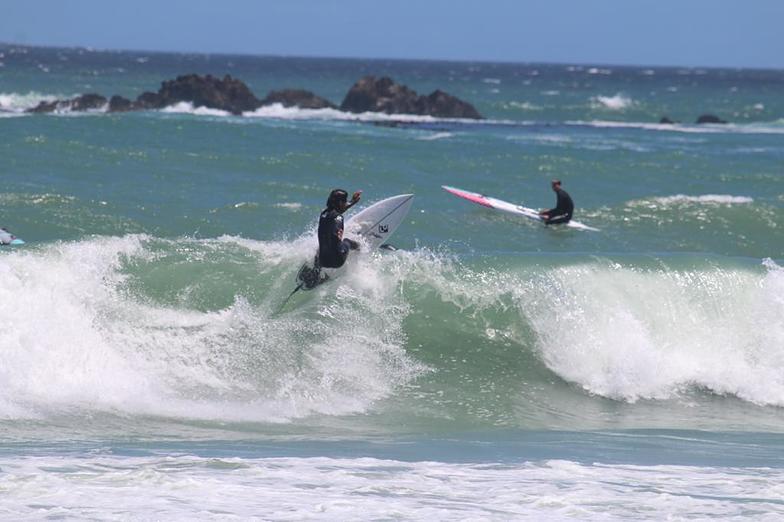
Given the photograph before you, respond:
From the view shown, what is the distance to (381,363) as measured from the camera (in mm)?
12445

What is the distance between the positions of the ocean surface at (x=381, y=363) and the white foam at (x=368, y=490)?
3cm

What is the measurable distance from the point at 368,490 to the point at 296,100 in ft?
160

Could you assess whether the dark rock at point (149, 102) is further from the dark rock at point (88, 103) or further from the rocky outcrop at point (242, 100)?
the dark rock at point (88, 103)

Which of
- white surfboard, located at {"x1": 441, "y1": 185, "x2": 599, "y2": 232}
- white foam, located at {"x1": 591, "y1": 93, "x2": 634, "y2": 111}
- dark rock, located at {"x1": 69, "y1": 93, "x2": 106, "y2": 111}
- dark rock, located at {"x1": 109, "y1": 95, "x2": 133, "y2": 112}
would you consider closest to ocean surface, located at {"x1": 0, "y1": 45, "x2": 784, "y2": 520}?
white surfboard, located at {"x1": 441, "y1": 185, "x2": 599, "y2": 232}

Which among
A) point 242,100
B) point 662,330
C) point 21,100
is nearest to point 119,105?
point 242,100

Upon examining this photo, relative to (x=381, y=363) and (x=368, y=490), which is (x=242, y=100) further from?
(x=368, y=490)

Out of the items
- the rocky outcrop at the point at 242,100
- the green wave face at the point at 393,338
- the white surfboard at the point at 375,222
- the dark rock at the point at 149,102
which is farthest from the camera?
the dark rock at the point at 149,102

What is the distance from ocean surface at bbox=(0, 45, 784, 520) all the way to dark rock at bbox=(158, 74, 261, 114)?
2889cm

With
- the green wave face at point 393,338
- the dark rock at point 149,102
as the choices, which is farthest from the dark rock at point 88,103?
the green wave face at point 393,338

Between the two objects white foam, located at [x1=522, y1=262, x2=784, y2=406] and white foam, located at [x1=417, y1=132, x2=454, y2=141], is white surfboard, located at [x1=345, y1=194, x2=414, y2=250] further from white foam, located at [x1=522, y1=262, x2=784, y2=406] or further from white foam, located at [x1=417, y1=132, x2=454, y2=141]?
white foam, located at [x1=417, y1=132, x2=454, y2=141]

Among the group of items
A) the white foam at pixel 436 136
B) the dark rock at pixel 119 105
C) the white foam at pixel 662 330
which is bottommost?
the white foam at pixel 662 330

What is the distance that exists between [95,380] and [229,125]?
85.6ft

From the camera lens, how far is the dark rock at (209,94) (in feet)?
172

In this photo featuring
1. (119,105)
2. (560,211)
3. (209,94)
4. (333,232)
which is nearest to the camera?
(333,232)
